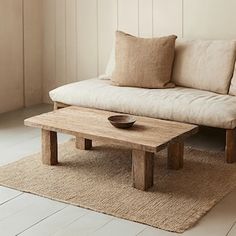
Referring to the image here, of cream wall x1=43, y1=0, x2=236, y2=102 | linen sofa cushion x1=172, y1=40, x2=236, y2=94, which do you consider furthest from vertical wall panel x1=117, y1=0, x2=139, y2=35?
linen sofa cushion x1=172, y1=40, x2=236, y2=94

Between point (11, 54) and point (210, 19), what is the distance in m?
1.86

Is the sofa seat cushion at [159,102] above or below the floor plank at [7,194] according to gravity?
above

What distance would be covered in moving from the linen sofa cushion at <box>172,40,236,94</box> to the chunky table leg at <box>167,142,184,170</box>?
0.85 meters

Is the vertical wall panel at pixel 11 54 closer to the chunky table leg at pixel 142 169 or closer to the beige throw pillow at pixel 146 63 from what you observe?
the beige throw pillow at pixel 146 63

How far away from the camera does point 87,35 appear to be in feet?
16.7

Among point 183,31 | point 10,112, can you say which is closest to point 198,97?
point 183,31

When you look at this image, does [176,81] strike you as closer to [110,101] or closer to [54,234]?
[110,101]

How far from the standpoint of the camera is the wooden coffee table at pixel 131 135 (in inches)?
121

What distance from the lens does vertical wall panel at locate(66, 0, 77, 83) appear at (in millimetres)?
5102

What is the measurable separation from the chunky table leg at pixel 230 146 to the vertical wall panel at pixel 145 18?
149 cm

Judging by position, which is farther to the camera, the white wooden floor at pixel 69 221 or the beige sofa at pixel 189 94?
the beige sofa at pixel 189 94

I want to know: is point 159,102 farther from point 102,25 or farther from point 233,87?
point 102,25

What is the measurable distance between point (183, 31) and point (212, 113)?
47.4 inches

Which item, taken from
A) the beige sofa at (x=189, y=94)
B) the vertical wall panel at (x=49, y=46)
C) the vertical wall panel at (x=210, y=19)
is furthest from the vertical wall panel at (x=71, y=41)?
the vertical wall panel at (x=210, y=19)
